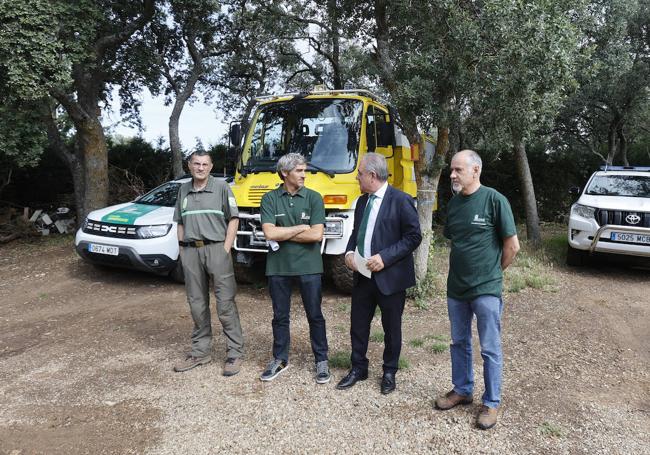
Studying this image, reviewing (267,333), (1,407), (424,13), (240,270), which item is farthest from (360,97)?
(1,407)

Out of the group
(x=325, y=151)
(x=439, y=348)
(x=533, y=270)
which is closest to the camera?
(x=439, y=348)

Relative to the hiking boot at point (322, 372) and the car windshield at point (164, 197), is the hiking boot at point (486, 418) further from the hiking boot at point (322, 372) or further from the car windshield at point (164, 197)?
the car windshield at point (164, 197)

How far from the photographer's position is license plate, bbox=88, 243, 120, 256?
22.4 ft

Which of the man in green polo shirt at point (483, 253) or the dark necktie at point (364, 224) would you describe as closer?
the man in green polo shirt at point (483, 253)

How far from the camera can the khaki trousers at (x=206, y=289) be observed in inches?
168

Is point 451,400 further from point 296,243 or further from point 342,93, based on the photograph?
point 342,93

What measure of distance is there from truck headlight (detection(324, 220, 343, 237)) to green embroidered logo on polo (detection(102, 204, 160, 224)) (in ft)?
9.44

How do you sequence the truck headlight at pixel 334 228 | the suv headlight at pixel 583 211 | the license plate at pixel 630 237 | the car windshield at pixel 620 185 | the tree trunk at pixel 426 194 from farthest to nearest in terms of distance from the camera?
the car windshield at pixel 620 185, the suv headlight at pixel 583 211, the license plate at pixel 630 237, the tree trunk at pixel 426 194, the truck headlight at pixel 334 228

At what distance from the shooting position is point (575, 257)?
8.00 m

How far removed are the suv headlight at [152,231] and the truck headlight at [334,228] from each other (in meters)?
2.43

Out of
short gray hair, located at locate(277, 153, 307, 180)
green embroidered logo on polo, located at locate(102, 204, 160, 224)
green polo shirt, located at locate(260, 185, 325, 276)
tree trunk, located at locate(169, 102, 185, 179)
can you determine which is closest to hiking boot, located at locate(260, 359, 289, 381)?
green polo shirt, located at locate(260, 185, 325, 276)

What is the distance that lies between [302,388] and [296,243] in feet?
3.72

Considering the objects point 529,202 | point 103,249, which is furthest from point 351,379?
point 529,202

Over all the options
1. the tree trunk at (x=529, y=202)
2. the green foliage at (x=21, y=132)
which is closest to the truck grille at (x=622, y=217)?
the tree trunk at (x=529, y=202)
